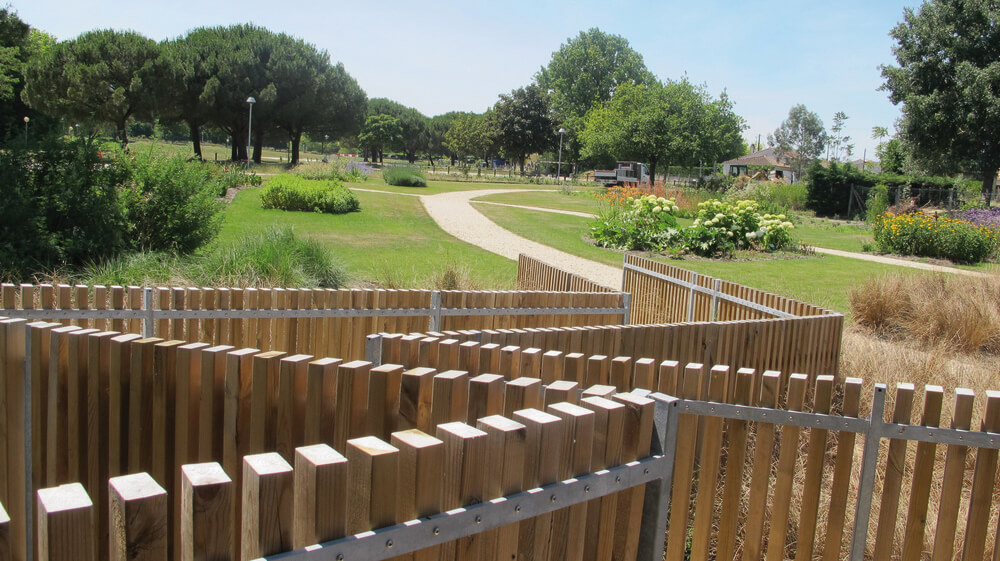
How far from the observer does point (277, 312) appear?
5.80 metres

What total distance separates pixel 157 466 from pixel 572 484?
6.35 feet

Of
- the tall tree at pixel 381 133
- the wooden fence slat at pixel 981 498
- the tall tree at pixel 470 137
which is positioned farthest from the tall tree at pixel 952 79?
the tall tree at pixel 381 133

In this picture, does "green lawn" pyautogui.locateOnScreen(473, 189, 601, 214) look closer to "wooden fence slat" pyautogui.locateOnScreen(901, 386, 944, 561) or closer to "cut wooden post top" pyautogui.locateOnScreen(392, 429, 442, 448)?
"wooden fence slat" pyautogui.locateOnScreen(901, 386, 944, 561)

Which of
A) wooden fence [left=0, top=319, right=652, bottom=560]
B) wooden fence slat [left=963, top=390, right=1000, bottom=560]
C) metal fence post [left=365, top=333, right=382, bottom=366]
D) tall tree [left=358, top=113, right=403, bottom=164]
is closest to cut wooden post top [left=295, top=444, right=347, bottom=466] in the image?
wooden fence [left=0, top=319, right=652, bottom=560]

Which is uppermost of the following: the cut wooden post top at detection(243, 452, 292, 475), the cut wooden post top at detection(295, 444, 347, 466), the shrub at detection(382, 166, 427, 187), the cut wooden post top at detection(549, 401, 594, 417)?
the shrub at detection(382, 166, 427, 187)

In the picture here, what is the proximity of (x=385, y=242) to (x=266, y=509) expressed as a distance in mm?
16071

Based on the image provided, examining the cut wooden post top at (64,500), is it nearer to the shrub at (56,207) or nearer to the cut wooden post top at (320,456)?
the cut wooden post top at (320,456)

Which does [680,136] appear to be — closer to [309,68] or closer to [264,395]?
[309,68]

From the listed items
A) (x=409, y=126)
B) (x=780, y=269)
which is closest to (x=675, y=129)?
(x=780, y=269)

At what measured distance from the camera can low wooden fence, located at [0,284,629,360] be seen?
5137 millimetres

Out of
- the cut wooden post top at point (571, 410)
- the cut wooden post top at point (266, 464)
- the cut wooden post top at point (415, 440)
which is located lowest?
the cut wooden post top at point (571, 410)

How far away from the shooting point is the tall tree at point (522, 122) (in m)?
78.7

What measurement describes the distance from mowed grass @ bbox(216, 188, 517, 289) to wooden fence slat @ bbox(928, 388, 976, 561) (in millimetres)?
7361

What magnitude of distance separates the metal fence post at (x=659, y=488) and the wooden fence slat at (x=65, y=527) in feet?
5.56
